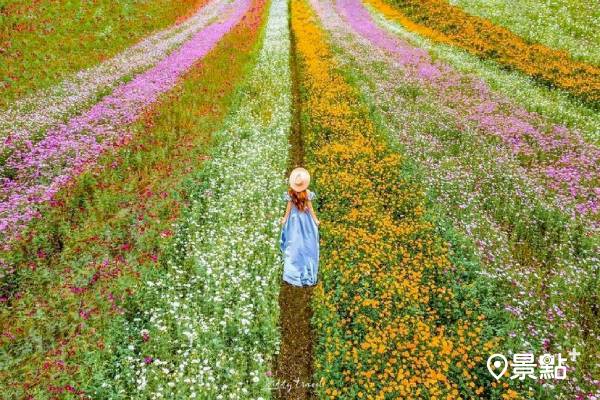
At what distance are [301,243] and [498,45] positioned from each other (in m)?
22.3

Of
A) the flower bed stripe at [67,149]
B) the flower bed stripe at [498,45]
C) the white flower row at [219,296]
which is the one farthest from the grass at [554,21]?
the flower bed stripe at [67,149]

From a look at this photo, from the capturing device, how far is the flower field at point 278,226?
652 cm

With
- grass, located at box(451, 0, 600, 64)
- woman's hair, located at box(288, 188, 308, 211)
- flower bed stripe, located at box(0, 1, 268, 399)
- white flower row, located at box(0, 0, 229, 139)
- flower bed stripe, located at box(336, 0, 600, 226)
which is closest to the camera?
flower bed stripe, located at box(0, 1, 268, 399)

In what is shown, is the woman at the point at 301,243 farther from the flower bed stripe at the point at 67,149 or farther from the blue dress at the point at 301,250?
the flower bed stripe at the point at 67,149

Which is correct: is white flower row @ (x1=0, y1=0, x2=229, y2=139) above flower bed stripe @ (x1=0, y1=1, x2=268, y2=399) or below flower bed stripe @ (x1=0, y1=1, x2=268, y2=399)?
above

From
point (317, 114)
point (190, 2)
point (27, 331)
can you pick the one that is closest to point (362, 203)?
point (317, 114)

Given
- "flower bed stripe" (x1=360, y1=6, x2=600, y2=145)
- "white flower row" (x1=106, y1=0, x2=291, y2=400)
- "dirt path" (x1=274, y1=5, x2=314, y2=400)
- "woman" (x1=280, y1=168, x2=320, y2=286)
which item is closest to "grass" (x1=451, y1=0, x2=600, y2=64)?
"flower bed stripe" (x1=360, y1=6, x2=600, y2=145)

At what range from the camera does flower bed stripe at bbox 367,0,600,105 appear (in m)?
18.2

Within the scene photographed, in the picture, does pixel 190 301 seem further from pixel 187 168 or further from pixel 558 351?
pixel 558 351

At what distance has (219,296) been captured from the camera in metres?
7.71

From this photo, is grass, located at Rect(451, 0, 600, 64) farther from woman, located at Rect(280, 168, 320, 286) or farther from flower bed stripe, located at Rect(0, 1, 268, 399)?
flower bed stripe, located at Rect(0, 1, 268, 399)

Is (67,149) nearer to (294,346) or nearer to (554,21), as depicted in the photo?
(294,346)

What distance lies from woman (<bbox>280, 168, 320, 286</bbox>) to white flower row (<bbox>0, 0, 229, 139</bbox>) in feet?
31.7

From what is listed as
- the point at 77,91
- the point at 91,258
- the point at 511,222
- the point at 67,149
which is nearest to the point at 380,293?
the point at 511,222
